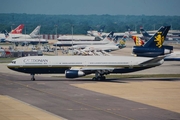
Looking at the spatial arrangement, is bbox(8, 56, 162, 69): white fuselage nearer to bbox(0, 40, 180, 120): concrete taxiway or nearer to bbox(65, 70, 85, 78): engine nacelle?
bbox(65, 70, 85, 78): engine nacelle

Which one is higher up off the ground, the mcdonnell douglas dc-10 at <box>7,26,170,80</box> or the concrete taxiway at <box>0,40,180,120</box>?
the mcdonnell douglas dc-10 at <box>7,26,170,80</box>

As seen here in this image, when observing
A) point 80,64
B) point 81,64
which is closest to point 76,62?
point 80,64

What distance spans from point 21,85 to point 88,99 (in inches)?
790

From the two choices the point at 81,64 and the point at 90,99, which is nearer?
the point at 90,99

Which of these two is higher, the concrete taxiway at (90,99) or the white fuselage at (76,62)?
the white fuselage at (76,62)

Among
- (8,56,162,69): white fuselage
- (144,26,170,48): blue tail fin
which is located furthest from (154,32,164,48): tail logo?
(8,56,162,69): white fuselage

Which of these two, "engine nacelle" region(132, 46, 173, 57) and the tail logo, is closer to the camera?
the tail logo

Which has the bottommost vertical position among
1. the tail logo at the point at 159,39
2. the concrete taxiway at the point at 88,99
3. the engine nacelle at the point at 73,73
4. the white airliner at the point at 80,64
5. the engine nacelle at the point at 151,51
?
the concrete taxiway at the point at 88,99

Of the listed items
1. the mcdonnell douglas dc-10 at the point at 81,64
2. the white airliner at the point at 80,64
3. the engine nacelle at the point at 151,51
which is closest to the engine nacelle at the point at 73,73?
the mcdonnell douglas dc-10 at the point at 81,64

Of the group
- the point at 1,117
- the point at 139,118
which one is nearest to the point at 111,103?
the point at 139,118

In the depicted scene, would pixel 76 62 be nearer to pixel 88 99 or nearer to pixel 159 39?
pixel 159 39

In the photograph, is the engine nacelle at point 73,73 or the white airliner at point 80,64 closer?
the engine nacelle at point 73,73

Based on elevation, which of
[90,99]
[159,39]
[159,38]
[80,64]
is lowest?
[90,99]

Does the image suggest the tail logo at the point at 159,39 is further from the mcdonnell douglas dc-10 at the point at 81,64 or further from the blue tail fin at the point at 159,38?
the mcdonnell douglas dc-10 at the point at 81,64
